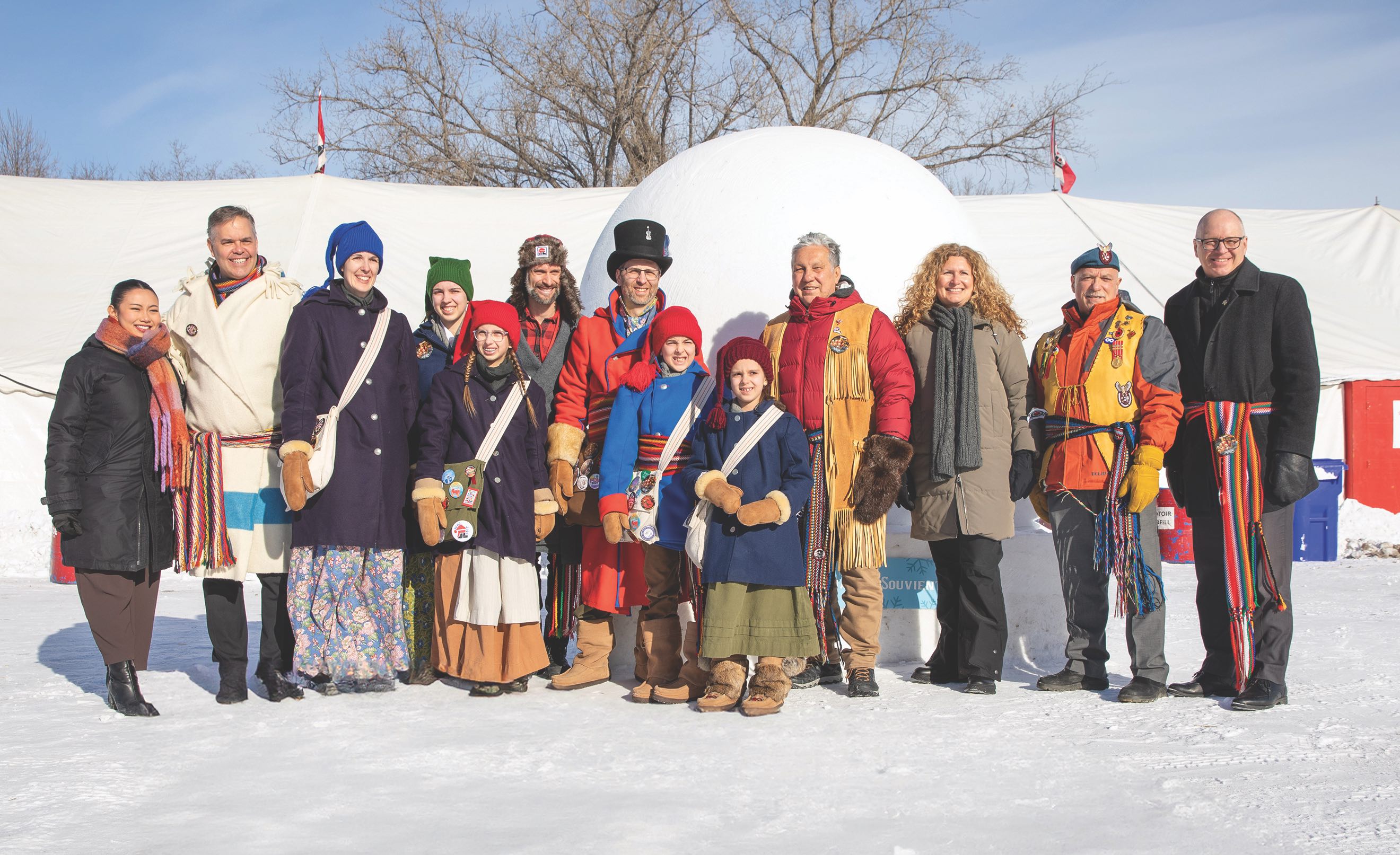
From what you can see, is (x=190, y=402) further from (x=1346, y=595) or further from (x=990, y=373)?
(x=1346, y=595)

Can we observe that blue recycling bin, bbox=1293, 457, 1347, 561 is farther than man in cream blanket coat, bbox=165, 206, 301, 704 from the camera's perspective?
Yes

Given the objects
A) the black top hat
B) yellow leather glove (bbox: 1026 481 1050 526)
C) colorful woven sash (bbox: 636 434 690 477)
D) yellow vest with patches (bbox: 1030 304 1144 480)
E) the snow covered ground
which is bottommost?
the snow covered ground

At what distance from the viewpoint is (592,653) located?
4.28 meters

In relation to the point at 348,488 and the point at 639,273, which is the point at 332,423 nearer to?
the point at 348,488

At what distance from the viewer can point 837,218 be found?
470cm

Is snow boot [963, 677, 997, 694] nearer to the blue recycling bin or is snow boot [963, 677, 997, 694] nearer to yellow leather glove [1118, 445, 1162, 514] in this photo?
yellow leather glove [1118, 445, 1162, 514]

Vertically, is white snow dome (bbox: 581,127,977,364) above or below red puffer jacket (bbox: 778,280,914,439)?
above

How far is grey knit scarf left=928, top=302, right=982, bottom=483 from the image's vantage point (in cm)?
406

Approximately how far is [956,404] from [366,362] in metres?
2.19

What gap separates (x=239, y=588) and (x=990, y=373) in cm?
291

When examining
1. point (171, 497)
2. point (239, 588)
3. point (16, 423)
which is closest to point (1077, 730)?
point (239, 588)

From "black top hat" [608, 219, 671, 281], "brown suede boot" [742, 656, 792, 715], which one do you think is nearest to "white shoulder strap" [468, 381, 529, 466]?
"black top hat" [608, 219, 671, 281]

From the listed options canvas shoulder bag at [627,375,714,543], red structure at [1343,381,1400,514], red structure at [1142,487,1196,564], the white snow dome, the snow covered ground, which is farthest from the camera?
red structure at [1343,381,1400,514]

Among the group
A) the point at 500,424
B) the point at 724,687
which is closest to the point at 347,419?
the point at 500,424
